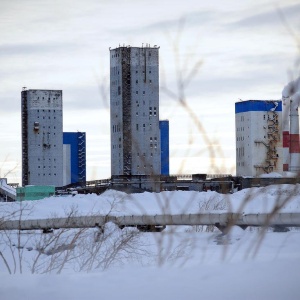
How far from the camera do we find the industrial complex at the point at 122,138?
66125mm

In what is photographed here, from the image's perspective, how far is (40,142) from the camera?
121m

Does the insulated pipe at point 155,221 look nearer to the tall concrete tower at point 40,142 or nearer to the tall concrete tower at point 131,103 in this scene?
the tall concrete tower at point 131,103

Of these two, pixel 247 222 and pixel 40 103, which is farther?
pixel 40 103

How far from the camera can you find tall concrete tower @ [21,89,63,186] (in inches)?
4749

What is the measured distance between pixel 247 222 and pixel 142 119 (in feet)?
270

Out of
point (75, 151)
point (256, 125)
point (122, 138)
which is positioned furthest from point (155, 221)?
point (75, 151)

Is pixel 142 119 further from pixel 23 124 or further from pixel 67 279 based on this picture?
pixel 67 279

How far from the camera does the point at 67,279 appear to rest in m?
5.43

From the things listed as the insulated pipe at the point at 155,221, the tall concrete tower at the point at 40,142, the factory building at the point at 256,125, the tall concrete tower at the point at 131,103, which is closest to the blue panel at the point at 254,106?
the factory building at the point at 256,125

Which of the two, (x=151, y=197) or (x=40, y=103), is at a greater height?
(x=40, y=103)

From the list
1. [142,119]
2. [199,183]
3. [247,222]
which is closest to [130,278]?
[247,222]

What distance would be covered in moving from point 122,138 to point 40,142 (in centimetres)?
3493

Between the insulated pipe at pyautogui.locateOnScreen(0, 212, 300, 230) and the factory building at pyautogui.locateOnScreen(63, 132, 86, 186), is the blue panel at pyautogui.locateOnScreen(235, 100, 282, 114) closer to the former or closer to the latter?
the factory building at pyautogui.locateOnScreen(63, 132, 86, 186)

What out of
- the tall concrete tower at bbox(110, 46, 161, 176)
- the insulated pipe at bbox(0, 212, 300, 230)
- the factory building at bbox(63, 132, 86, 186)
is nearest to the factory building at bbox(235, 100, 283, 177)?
the tall concrete tower at bbox(110, 46, 161, 176)
